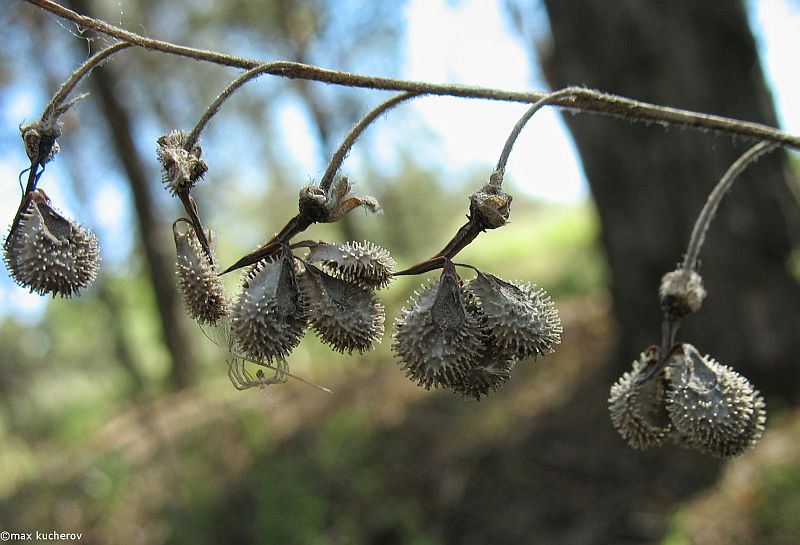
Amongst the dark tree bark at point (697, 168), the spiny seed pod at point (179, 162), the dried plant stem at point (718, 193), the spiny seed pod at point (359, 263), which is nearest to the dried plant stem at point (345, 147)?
the spiny seed pod at point (359, 263)

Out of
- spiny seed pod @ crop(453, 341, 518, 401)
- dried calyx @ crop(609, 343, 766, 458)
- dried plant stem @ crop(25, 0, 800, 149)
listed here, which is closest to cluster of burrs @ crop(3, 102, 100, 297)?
dried plant stem @ crop(25, 0, 800, 149)

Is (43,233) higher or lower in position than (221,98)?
lower

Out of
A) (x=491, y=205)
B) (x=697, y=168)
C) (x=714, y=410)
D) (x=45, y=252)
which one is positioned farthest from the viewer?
(x=697, y=168)

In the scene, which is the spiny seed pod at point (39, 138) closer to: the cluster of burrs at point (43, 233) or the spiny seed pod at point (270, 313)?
the cluster of burrs at point (43, 233)

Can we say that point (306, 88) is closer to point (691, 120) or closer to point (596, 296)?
point (596, 296)

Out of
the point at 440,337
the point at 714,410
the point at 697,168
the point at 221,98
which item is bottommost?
the point at 714,410

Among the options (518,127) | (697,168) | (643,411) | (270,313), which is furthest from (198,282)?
(697,168)

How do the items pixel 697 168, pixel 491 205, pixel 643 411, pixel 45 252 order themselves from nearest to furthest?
pixel 491 205 < pixel 45 252 < pixel 643 411 < pixel 697 168

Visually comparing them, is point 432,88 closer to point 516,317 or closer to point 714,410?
point 516,317

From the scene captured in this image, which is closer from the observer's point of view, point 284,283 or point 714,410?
point 284,283
